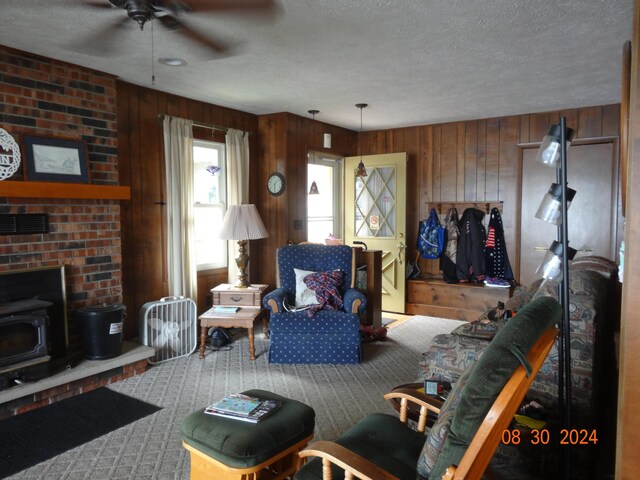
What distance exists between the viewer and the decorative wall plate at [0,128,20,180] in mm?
3008

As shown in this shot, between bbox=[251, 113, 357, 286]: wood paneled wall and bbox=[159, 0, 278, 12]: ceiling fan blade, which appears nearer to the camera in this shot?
bbox=[159, 0, 278, 12]: ceiling fan blade

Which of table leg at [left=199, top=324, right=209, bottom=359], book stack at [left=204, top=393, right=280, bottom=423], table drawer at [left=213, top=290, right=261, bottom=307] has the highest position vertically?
table drawer at [left=213, top=290, right=261, bottom=307]

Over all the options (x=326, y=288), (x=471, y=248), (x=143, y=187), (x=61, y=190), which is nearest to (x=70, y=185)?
(x=61, y=190)

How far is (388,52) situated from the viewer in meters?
3.11

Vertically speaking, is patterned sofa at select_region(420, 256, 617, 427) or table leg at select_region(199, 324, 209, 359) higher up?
patterned sofa at select_region(420, 256, 617, 427)

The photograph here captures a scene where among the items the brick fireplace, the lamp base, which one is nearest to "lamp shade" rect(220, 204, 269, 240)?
the lamp base

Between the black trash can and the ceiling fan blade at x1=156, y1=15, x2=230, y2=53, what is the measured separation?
78.5 inches

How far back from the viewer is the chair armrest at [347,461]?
→ 4.45 feet

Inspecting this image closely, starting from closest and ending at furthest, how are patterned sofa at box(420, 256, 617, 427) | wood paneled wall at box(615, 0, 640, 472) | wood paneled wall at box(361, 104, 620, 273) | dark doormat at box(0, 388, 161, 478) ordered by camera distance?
wood paneled wall at box(615, 0, 640, 472) < patterned sofa at box(420, 256, 617, 427) < dark doormat at box(0, 388, 161, 478) < wood paneled wall at box(361, 104, 620, 273)

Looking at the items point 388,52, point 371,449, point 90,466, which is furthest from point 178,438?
point 388,52

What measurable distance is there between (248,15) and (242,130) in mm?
2652

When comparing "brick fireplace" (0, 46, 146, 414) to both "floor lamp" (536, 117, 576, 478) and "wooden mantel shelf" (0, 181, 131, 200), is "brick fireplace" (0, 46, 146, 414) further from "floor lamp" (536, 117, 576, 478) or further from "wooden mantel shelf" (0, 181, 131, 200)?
"floor lamp" (536, 117, 576, 478)

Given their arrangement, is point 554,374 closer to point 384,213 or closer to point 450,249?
point 450,249

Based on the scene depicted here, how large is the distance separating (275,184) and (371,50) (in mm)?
2399
